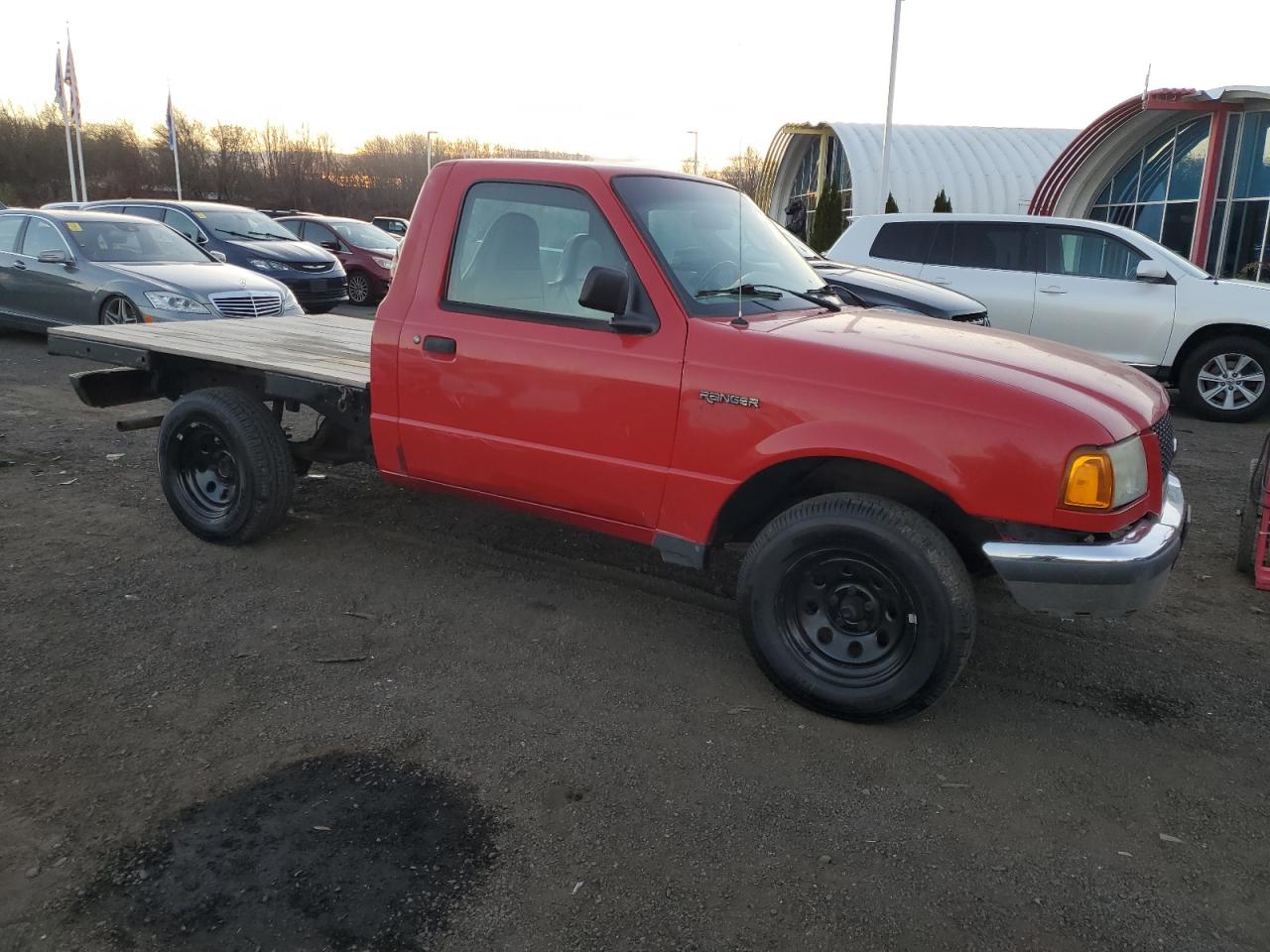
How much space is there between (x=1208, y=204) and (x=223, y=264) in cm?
1906

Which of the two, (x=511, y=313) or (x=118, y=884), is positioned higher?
(x=511, y=313)

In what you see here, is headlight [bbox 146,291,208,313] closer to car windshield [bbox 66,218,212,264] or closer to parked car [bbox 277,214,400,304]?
car windshield [bbox 66,218,212,264]

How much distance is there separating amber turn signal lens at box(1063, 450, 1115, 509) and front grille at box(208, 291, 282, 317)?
877 cm

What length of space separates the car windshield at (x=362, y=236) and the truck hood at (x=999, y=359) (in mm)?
15259

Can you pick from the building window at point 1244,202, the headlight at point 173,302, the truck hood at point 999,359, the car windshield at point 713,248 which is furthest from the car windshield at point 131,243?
the building window at point 1244,202

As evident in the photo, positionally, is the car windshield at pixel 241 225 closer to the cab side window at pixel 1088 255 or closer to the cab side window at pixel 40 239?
the cab side window at pixel 40 239

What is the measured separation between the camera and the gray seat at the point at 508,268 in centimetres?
413

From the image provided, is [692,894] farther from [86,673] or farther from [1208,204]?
[1208,204]

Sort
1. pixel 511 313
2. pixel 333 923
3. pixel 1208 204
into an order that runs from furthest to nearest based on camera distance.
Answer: pixel 1208 204
pixel 511 313
pixel 333 923

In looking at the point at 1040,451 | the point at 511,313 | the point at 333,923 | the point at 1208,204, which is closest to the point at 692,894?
the point at 333,923

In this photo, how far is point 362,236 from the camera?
1820 cm

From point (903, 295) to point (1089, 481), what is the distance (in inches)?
219

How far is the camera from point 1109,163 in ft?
75.2

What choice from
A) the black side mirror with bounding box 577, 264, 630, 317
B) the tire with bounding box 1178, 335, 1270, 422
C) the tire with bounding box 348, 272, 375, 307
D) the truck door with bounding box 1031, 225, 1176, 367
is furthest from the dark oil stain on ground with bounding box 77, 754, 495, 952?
the tire with bounding box 348, 272, 375, 307
